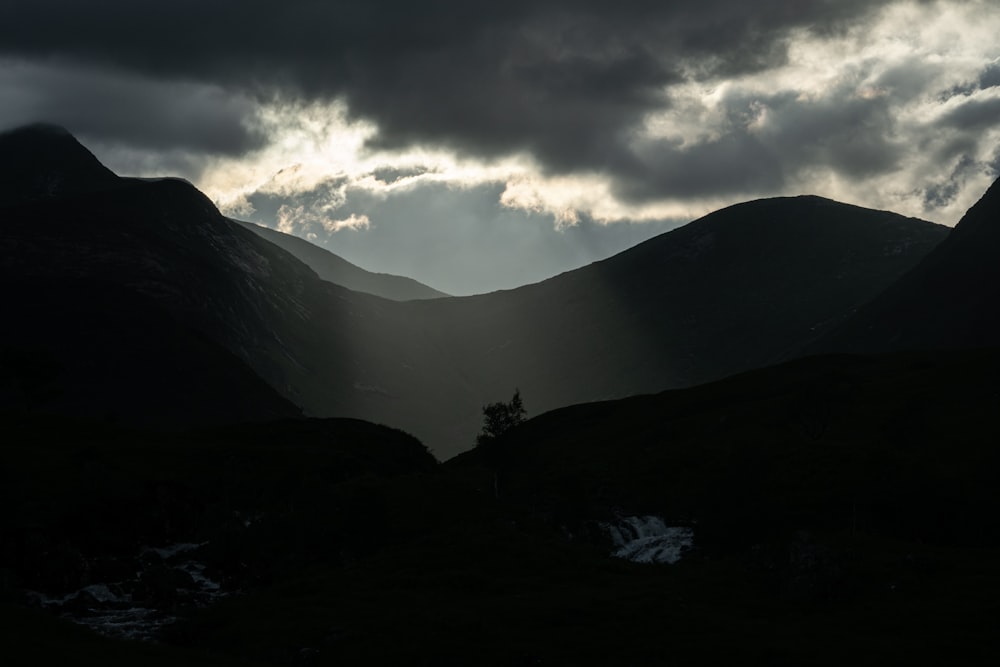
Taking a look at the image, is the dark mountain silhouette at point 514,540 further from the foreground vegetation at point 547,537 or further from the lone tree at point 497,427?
the lone tree at point 497,427

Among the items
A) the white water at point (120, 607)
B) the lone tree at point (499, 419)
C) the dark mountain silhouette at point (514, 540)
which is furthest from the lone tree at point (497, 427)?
the white water at point (120, 607)

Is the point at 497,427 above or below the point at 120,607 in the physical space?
above

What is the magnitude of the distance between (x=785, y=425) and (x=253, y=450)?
320ft

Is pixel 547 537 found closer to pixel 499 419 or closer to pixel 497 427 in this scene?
pixel 497 427

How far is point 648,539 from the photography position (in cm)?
13262

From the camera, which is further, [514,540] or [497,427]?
[497,427]

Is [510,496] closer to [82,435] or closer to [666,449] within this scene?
[666,449]

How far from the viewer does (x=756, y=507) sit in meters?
130

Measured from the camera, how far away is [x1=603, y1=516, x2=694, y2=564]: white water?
412 ft

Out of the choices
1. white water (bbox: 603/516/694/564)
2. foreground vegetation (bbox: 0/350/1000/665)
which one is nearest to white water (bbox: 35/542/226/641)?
foreground vegetation (bbox: 0/350/1000/665)

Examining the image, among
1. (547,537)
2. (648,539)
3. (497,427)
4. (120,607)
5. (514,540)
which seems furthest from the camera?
(497,427)

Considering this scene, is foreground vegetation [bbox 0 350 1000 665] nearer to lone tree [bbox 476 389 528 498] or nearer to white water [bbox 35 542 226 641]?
lone tree [bbox 476 389 528 498]

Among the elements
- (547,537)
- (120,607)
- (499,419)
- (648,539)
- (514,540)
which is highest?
(499,419)

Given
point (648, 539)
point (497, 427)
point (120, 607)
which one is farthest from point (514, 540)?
point (497, 427)
